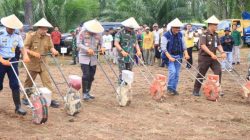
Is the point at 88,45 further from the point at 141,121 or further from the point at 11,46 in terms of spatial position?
the point at 141,121

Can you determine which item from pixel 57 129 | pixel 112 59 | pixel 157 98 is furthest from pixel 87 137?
pixel 112 59

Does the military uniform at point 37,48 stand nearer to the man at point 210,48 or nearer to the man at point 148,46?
the man at point 210,48

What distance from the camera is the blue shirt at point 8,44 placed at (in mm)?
7809

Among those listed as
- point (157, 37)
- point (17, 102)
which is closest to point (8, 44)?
point (17, 102)

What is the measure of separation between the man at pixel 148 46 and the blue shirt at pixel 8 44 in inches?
468

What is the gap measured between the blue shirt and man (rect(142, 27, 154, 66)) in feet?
39.0

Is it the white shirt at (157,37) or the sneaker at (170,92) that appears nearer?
the sneaker at (170,92)

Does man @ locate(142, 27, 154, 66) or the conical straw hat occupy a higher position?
the conical straw hat

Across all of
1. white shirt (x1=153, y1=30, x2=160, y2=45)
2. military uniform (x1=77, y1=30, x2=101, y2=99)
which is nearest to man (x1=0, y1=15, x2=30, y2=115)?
military uniform (x1=77, y1=30, x2=101, y2=99)

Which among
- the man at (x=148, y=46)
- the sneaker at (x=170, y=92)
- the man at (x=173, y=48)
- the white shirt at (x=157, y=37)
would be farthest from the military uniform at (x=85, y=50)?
the white shirt at (x=157, y=37)

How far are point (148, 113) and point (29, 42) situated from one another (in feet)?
9.04

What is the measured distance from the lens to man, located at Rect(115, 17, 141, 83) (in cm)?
1002

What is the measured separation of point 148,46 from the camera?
772 inches

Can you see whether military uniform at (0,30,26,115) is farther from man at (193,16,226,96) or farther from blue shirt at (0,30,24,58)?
man at (193,16,226,96)
